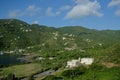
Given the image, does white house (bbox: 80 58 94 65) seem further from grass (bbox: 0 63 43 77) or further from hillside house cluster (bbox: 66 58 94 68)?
grass (bbox: 0 63 43 77)

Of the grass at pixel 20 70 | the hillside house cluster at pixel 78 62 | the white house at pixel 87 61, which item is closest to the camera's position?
the grass at pixel 20 70

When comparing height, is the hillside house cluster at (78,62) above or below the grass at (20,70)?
above

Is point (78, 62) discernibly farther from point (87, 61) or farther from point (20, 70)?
point (20, 70)

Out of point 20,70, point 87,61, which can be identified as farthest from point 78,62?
point 20,70

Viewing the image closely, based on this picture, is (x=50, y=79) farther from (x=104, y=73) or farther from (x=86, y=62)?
(x=86, y=62)

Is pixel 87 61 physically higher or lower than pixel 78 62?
higher

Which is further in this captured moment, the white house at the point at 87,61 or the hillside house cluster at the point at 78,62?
the white house at the point at 87,61

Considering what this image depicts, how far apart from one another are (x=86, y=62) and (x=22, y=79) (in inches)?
1920

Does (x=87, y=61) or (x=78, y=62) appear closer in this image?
(x=78, y=62)

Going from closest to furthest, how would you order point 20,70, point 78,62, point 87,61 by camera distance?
point 78,62 < point 87,61 < point 20,70

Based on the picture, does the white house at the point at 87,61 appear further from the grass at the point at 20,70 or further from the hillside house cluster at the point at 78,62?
the grass at the point at 20,70

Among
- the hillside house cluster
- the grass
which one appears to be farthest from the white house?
the grass

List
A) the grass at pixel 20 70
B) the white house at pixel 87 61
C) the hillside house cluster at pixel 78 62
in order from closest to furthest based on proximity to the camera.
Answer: the grass at pixel 20 70, the hillside house cluster at pixel 78 62, the white house at pixel 87 61

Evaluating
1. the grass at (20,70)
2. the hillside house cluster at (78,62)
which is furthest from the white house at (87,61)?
the grass at (20,70)
